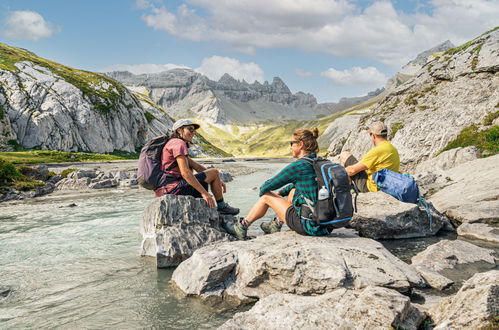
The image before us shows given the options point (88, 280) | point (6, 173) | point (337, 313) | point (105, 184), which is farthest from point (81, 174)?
point (337, 313)

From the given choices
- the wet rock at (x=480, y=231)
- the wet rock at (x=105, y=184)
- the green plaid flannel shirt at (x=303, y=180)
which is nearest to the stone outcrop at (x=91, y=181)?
the wet rock at (x=105, y=184)

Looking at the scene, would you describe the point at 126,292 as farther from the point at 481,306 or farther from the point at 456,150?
the point at 456,150

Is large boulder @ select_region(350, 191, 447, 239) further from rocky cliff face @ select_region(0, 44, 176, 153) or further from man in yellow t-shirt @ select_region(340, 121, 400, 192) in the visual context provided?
rocky cliff face @ select_region(0, 44, 176, 153)

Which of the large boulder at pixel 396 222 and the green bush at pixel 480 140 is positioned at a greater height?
Result: the green bush at pixel 480 140

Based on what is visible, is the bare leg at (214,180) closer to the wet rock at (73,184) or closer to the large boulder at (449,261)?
the large boulder at (449,261)

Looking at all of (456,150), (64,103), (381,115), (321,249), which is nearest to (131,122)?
(64,103)

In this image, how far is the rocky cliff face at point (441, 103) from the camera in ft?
76.8

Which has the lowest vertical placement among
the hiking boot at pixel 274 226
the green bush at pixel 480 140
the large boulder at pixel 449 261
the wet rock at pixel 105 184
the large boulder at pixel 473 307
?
the wet rock at pixel 105 184

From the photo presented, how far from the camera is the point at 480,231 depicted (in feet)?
31.8

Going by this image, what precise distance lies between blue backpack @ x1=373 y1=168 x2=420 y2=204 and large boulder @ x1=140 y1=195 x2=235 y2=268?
17.4ft

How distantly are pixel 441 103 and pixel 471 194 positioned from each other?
16534mm

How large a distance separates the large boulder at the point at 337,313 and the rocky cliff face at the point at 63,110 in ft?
314

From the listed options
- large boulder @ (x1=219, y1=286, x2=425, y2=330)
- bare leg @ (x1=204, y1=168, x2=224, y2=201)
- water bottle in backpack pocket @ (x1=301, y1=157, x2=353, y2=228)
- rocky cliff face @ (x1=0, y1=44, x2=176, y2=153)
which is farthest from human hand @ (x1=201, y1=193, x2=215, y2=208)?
rocky cliff face @ (x1=0, y1=44, x2=176, y2=153)

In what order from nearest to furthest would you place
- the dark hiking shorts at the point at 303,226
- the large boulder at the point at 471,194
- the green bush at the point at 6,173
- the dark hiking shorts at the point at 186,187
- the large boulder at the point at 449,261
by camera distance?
the large boulder at the point at 449,261, the dark hiking shorts at the point at 303,226, the dark hiking shorts at the point at 186,187, the large boulder at the point at 471,194, the green bush at the point at 6,173
